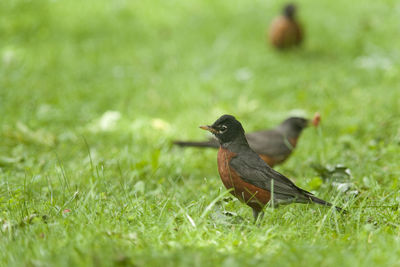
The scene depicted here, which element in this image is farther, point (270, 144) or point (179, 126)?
point (179, 126)

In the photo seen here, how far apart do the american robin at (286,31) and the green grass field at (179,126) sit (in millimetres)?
301

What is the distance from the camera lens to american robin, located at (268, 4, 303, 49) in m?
8.74

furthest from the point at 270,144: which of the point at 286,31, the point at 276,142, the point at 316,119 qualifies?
the point at 286,31

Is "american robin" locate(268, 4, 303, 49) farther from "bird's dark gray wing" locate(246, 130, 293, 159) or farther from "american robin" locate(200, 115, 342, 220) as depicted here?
"american robin" locate(200, 115, 342, 220)

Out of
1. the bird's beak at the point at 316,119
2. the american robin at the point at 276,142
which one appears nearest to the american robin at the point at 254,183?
the american robin at the point at 276,142

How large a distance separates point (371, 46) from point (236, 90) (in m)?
2.98

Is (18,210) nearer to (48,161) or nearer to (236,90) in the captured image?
(48,161)

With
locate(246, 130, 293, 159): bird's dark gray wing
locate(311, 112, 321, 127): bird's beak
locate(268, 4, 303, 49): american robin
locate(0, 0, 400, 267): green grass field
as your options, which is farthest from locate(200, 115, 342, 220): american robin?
locate(268, 4, 303, 49): american robin

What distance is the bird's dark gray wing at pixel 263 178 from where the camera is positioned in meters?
3.17

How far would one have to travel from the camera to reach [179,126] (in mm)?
6125

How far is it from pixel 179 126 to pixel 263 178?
2993 millimetres

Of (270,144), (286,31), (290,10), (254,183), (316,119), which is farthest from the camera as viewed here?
(290,10)

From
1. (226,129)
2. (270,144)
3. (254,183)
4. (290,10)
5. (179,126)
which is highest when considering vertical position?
(290,10)

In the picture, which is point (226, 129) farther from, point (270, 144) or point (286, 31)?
point (286, 31)
